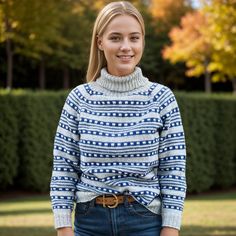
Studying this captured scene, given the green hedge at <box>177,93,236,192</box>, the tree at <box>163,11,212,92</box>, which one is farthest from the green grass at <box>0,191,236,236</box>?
the tree at <box>163,11,212,92</box>

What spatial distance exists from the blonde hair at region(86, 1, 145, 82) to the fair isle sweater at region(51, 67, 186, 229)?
0.12m

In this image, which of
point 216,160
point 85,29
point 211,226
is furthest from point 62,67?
point 211,226

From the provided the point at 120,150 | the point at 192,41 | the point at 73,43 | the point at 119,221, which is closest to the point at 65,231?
the point at 119,221

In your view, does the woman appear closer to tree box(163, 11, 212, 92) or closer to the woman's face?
the woman's face

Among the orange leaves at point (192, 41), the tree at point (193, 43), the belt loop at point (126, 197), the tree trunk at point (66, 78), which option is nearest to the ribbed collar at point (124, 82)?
the belt loop at point (126, 197)

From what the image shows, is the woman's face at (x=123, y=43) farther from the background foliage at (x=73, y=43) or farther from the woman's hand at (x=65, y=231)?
the background foliage at (x=73, y=43)

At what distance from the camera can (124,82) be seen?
293 cm

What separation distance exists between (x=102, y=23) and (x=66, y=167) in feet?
2.23

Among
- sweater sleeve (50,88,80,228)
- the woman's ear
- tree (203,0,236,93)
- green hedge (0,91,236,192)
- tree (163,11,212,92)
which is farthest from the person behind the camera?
tree (163,11,212,92)

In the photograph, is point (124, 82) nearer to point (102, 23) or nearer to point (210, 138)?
point (102, 23)

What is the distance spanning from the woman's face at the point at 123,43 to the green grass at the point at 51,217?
6139mm

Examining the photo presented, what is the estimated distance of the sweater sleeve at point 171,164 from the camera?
A: 2.79 m

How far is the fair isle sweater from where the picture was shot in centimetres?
277

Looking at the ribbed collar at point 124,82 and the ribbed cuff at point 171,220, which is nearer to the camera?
the ribbed cuff at point 171,220
